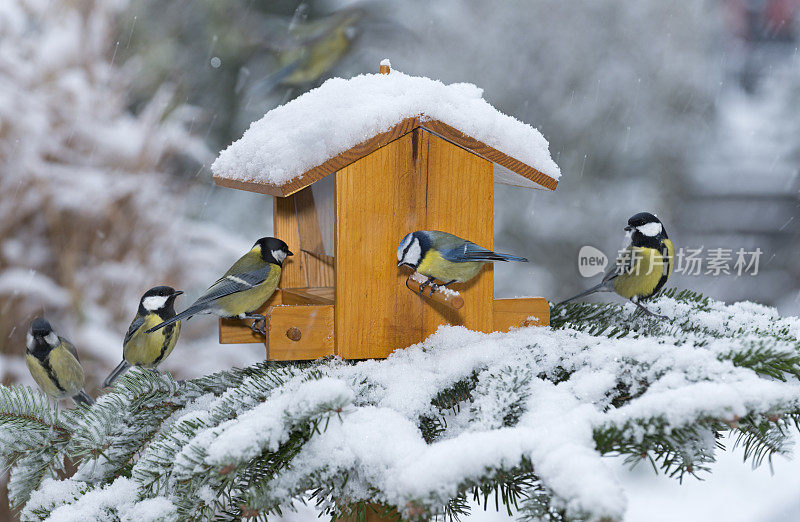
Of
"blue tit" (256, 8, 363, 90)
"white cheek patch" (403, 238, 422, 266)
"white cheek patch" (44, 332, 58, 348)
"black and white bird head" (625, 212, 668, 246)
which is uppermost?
"blue tit" (256, 8, 363, 90)

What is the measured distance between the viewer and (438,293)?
5.03ft

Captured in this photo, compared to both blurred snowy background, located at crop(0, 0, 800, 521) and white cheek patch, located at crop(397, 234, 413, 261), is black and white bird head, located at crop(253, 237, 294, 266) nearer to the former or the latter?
white cheek patch, located at crop(397, 234, 413, 261)

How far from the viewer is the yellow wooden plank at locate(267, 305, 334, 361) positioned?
5.03 feet

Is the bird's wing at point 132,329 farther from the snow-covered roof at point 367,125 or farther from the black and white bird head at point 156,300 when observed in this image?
the snow-covered roof at point 367,125

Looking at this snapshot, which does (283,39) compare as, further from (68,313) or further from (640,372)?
(640,372)

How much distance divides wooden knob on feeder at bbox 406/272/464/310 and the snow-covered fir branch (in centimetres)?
10

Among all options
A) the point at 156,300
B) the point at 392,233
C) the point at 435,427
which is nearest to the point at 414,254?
the point at 392,233

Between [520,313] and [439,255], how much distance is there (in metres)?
0.34

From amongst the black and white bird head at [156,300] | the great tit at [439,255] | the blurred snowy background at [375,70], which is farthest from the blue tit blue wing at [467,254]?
the blurred snowy background at [375,70]

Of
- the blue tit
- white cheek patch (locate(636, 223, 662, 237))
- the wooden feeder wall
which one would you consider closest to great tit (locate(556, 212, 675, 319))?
white cheek patch (locate(636, 223, 662, 237))

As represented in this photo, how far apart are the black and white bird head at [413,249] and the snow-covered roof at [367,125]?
0.26 m

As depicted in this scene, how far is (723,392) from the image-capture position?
884 millimetres

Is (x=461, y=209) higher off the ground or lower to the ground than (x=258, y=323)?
higher

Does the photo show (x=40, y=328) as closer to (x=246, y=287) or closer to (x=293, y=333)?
(x=246, y=287)
